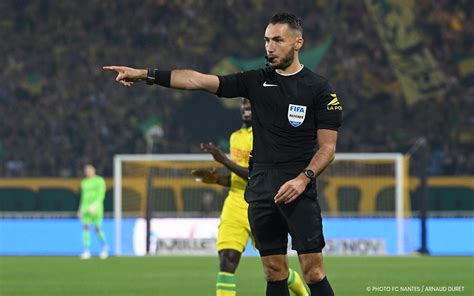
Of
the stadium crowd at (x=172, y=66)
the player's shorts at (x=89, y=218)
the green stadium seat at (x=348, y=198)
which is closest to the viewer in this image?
the player's shorts at (x=89, y=218)

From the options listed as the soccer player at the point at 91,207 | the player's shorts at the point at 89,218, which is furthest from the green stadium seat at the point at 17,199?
the player's shorts at the point at 89,218

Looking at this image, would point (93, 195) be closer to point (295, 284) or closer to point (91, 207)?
point (91, 207)

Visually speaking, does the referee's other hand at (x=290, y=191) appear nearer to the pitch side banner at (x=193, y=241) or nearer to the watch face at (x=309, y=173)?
the watch face at (x=309, y=173)

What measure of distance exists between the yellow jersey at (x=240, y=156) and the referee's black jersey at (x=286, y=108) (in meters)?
3.17

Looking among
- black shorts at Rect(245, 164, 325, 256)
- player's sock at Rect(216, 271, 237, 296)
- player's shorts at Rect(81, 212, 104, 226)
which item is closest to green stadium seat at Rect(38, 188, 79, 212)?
player's shorts at Rect(81, 212, 104, 226)

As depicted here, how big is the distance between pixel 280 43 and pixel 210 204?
56.8 feet

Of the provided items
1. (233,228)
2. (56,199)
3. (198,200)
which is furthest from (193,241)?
(233,228)

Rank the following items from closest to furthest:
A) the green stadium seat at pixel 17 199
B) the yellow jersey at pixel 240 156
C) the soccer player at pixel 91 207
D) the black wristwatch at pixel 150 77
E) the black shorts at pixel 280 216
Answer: the black wristwatch at pixel 150 77 < the black shorts at pixel 280 216 < the yellow jersey at pixel 240 156 < the soccer player at pixel 91 207 < the green stadium seat at pixel 17 199

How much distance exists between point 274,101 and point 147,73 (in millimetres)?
787

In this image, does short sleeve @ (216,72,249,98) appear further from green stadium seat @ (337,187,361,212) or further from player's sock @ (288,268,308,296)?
green stadium seat @ (337,187,361,212)

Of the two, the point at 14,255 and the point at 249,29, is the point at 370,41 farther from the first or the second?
the point at 14,255

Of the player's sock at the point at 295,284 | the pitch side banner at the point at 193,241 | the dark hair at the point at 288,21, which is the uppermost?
the dark hair at the point at 288,21

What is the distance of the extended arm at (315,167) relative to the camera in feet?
19.0

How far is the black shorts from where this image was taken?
592cm
